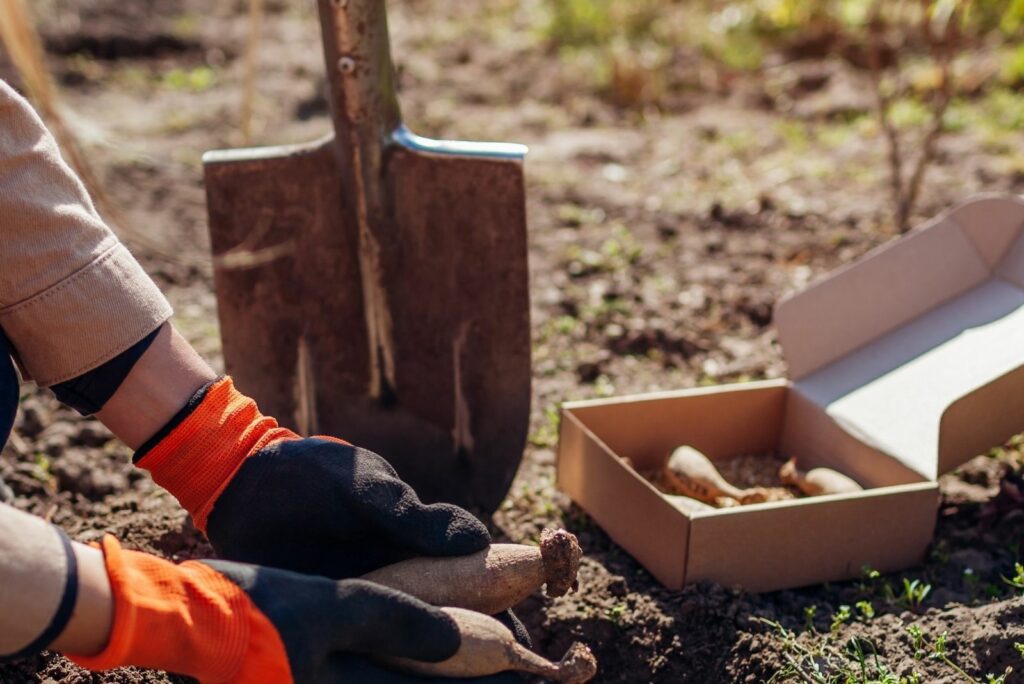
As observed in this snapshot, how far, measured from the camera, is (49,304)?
1.51 meters

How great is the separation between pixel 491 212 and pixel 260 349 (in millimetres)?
562

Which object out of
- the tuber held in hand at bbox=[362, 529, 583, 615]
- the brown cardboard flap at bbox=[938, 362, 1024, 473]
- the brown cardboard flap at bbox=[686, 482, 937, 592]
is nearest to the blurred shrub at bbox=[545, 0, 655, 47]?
the brown cardboard flap at bbox=[938, 362, 1024, 473]

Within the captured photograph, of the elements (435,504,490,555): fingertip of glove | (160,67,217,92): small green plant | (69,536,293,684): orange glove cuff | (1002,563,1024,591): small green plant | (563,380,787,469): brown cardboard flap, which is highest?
(160,67,217,92): small green plant

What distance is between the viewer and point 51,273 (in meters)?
1.51

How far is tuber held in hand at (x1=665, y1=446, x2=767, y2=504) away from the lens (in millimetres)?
2072

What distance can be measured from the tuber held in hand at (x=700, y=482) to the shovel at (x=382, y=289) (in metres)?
0.32

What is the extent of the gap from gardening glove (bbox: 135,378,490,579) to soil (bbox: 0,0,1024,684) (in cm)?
32

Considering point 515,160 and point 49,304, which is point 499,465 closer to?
point 515,160

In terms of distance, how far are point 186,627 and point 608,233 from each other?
8.19 ft

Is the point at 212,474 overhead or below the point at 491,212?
below

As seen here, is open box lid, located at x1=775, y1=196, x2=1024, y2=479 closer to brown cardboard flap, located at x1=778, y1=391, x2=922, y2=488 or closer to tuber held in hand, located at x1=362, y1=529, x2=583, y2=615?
brown cardboard flap, located at x1=778, y1=391, x2=922, y2=488

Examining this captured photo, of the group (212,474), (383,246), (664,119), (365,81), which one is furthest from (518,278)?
(664,119)

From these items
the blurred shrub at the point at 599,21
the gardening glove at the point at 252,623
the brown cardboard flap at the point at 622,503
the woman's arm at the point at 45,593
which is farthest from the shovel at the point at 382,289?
the blurred shrub at the point at 599,21

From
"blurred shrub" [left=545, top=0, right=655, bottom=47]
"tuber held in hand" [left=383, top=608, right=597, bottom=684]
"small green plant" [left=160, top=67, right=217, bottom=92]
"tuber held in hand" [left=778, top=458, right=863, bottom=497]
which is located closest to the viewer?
"tuber held in hand" [left=383, top=608, right=597, bottom=684]
